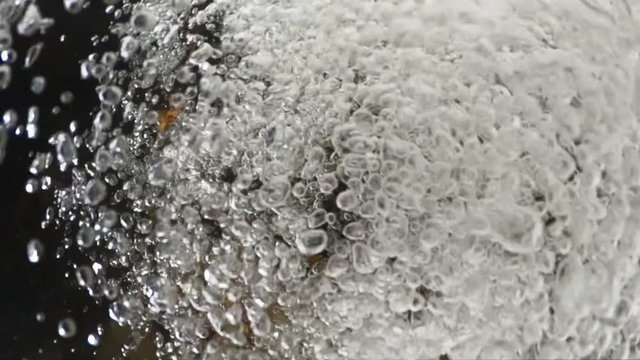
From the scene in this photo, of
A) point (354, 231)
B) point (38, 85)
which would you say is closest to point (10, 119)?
point (38, 85)

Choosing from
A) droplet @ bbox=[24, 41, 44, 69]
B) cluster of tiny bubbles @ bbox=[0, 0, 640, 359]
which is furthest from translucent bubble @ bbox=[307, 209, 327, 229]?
droplet @ bbox=[24, 41, 44, 69]

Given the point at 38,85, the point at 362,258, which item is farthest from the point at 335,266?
the point at 38,85

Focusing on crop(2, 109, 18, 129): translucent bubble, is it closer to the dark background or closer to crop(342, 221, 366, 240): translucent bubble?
the dark background

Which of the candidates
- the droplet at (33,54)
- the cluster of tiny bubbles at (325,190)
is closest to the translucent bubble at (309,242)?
the cluster of tiny bubbles at (325,190)

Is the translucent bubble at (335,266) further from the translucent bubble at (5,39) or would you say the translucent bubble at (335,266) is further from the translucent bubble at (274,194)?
the translucent bubble at (5,39)

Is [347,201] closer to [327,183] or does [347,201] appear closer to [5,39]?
[327,183]

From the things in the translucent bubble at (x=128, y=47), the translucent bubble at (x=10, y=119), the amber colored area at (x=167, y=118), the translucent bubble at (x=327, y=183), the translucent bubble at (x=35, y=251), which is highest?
the translucent bubble at (x=128, y=47)
